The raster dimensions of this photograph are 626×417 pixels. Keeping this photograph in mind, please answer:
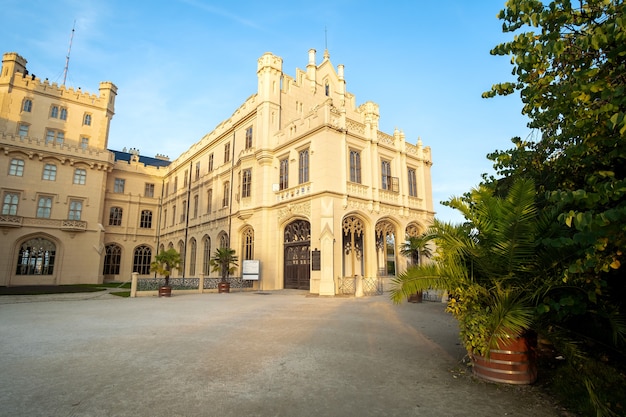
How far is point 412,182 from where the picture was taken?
2341 cm

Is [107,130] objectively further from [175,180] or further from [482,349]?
[482,349]

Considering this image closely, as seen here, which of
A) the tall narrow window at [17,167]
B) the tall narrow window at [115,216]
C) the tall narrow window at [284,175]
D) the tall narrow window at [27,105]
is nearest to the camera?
the tall narrow window at [284,175]

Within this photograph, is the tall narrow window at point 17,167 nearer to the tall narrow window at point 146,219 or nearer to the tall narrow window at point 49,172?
the tall narrow window at point 49,172

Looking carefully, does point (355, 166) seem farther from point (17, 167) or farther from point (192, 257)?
point (17, 167)

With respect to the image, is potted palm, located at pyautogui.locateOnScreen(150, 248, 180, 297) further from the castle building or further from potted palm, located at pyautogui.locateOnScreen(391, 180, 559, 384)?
potted palm, located at pyautogui.locateOnScreen(391, 180, 559, 384)

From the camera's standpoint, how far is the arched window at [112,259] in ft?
111

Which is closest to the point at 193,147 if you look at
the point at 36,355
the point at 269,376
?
the point at 36,355

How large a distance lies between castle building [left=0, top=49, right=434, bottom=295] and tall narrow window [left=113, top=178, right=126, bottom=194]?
0.11 m

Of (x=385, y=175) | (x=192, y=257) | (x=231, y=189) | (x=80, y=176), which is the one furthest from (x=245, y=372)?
(x=80, y=176)

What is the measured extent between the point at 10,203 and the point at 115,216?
881cm

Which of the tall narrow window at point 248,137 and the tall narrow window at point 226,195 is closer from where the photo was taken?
the tall narrow window at point 248,137

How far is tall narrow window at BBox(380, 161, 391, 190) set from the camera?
69.7ft

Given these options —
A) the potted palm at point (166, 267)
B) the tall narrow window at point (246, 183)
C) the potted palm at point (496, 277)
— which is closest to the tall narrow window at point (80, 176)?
the tall narrow window at point (246, 183)

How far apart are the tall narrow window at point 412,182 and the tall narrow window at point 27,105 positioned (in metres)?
35.6
